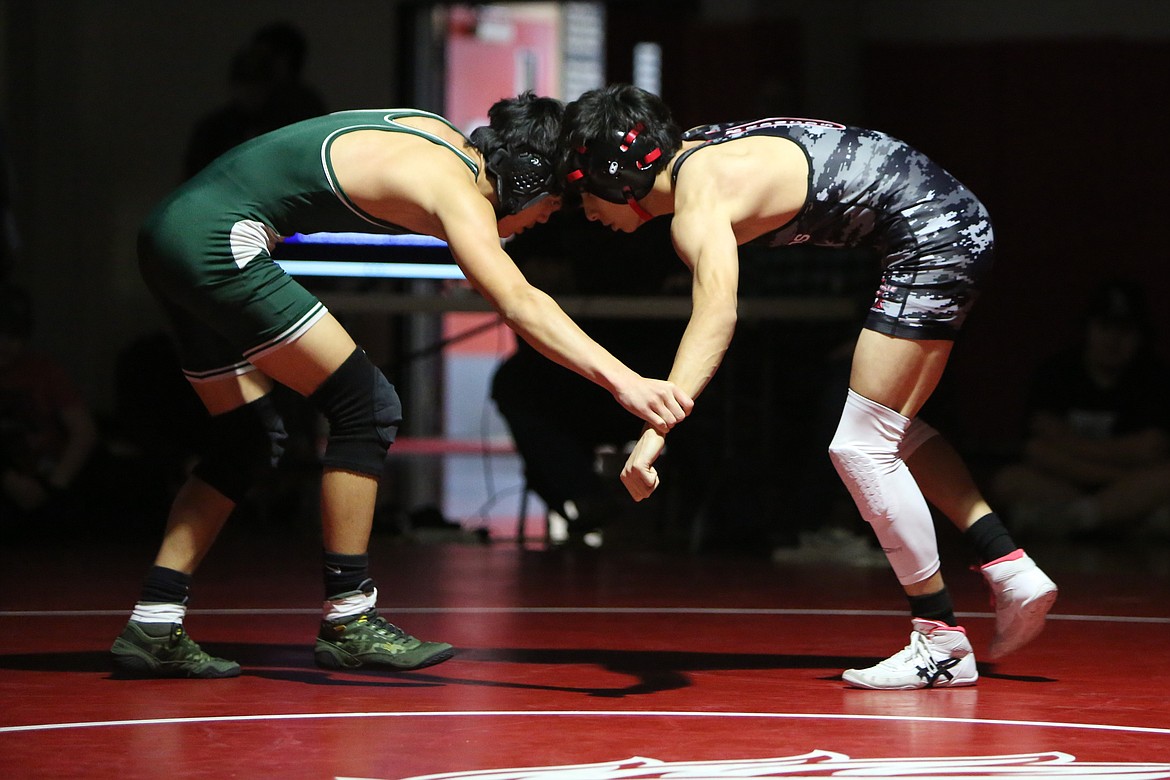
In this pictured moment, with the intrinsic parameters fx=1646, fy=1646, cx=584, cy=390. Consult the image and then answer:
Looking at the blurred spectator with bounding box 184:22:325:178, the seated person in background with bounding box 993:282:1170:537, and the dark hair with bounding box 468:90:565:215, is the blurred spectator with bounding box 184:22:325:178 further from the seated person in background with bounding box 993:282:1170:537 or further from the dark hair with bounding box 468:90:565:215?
the dark hair with bounding box 468:90:565:215

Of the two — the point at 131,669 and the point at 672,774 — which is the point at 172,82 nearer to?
the point at 131,669

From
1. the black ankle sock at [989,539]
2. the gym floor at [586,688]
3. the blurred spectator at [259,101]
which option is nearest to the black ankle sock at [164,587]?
the gym floor at [586,688]

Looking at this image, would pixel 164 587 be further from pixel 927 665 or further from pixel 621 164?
pixel 927 665

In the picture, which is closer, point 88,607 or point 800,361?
point 88,607

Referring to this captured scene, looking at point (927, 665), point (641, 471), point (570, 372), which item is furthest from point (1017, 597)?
point (570, 372)

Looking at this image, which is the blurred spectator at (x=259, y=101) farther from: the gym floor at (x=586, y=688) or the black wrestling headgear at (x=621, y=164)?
the black wrestling headgear at (x=621, y=164)

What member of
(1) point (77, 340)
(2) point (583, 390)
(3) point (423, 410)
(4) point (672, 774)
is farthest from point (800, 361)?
(3) point (423, 410)

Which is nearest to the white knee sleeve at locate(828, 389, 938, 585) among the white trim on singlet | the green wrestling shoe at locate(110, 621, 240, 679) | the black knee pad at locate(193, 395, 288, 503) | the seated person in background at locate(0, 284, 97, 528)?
the white trim on singlet

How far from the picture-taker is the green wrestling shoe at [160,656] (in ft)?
9.91

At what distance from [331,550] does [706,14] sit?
7618 millimetres

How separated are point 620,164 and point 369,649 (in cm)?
101

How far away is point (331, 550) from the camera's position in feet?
9.99

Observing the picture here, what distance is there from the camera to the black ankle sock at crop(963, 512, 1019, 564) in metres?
3.11

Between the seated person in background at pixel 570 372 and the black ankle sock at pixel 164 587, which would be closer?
the black ankle sock at pixel 164 587
